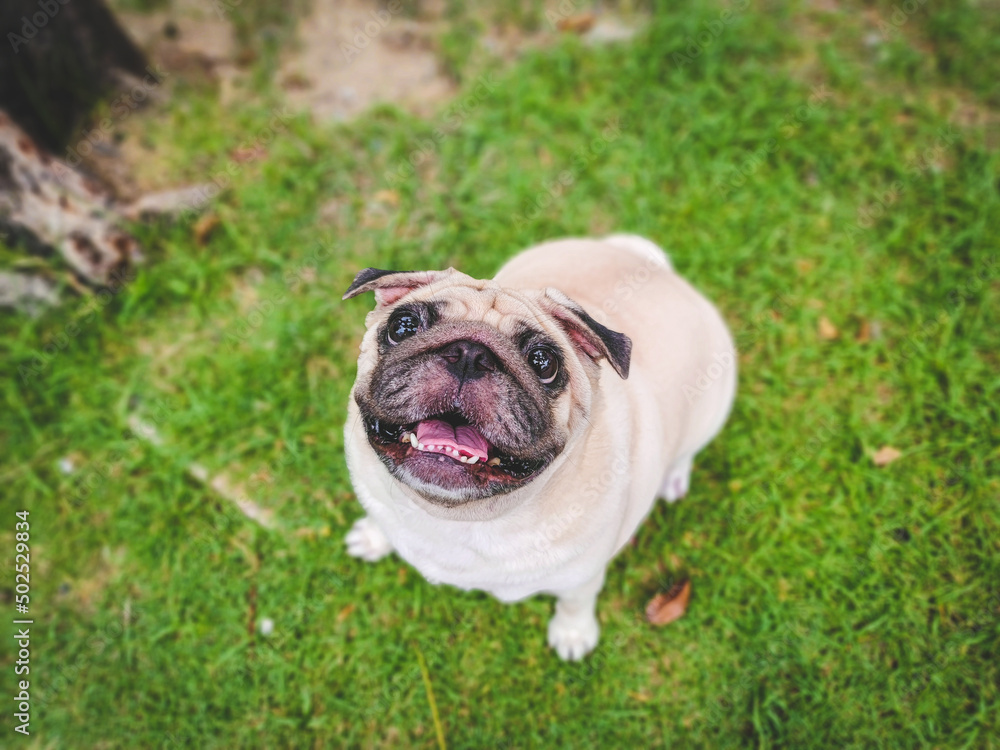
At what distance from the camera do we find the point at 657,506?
4566mm

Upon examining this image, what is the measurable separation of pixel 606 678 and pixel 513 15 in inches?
238

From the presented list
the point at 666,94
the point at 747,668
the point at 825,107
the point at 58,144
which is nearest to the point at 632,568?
the point at 747,668

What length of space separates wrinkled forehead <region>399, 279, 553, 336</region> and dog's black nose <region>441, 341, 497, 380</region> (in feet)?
0.66

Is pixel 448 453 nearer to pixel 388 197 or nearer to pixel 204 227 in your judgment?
pixel 388 197

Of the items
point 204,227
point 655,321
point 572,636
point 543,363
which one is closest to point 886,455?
point 655,321

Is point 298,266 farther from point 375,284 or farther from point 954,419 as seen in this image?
point 954,419

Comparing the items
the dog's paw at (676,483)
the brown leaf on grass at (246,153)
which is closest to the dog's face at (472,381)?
the dog's paw at (676,483)

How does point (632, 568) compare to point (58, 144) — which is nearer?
point (632, 568)

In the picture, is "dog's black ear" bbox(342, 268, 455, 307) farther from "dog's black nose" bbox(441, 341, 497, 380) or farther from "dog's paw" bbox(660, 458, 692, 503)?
"dog's paw" bbox(660, 458, 692, 503)

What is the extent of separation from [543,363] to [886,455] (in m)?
3.47

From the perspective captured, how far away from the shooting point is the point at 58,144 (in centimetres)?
505

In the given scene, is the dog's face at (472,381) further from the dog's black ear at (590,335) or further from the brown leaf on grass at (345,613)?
the brown leaf on grass at (345,613)

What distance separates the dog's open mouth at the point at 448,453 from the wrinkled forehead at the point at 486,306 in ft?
1.57

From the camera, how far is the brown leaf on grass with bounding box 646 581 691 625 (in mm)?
4324
